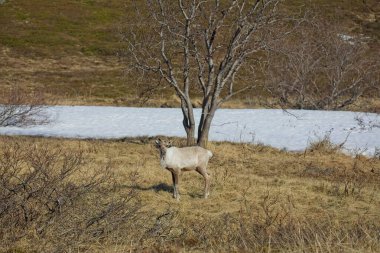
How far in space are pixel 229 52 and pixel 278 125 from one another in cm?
562

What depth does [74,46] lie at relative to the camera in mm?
52750

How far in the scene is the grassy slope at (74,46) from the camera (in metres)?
37.8

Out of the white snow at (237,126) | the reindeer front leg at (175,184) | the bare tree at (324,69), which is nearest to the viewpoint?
the reindeer front leg at (175,184)

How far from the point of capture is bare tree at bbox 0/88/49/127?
62.0 ft

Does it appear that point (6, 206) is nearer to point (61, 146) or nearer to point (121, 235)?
point (121, 235)

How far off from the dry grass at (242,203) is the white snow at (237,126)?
165 centimetres

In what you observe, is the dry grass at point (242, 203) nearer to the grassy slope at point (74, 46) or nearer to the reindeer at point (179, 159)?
the reindeer at point (179, 159)

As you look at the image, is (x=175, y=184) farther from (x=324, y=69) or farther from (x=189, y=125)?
(x=324, y=69)

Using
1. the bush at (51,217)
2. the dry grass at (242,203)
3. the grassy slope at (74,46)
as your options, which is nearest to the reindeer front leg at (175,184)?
the dry grass at (242,203)

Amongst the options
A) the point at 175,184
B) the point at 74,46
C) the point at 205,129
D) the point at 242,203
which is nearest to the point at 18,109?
the point at 205,129

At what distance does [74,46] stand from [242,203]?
44760 mm

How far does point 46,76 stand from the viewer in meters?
42.8

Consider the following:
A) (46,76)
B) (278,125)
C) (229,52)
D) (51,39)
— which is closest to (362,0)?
(51,39)

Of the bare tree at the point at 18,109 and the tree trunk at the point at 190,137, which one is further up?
the bare tree at the point at 18,109
